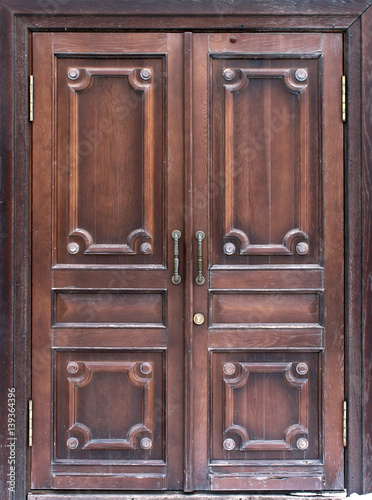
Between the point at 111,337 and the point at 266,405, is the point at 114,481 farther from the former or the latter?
the point at 266,405

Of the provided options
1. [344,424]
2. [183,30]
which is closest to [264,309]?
[344,424]

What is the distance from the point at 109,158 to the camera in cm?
221

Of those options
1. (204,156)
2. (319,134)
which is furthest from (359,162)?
(204,156)

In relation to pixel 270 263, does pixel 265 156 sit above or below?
above

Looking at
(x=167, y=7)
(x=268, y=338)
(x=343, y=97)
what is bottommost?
(x=268, y=338)

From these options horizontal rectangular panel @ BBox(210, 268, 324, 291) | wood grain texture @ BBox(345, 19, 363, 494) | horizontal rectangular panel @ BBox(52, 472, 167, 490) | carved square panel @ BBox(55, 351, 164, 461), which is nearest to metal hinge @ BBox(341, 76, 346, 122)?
wood grain texture @ BBox(345, 19, 363, 494)

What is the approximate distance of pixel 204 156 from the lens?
2.20 meters

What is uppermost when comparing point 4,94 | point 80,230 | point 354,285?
point 4,94

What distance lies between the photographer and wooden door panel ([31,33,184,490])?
7.23 feet

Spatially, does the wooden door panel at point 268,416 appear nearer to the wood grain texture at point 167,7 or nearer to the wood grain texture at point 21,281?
the wood grain texture at point 21,281

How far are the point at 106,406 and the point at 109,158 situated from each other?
1106 millimetres

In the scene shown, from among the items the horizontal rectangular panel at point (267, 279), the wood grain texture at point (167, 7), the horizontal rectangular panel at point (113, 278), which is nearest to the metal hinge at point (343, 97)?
the wood grain texture at point (167, 7)

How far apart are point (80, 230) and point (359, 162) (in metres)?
1.27

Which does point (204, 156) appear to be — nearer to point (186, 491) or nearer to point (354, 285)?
point (354, 285)
